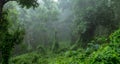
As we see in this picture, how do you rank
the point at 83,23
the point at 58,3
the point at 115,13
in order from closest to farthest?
the point at 115,13, the point at 83,23, the point at 58,3

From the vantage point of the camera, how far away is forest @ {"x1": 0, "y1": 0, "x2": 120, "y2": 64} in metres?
12.0

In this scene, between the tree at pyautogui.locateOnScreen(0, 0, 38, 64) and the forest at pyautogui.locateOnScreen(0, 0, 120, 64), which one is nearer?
the forest at pyautogui.locateOnScreen(0, 0, 120, 64)

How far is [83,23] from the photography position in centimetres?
2775

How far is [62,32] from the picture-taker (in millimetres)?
46906

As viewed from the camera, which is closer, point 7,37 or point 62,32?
point 7,37

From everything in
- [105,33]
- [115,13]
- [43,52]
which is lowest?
[43,52]

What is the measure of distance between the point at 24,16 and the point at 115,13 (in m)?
21.8

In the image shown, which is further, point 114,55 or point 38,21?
point 38,21

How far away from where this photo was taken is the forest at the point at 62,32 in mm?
11966

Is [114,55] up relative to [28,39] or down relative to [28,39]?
up

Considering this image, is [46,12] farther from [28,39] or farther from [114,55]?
[114,55]

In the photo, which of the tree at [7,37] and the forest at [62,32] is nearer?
the forest at [62,32]

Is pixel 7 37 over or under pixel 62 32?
over

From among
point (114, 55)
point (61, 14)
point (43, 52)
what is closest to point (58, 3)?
point (61, 14)
